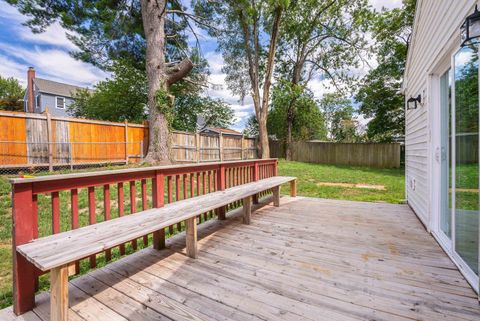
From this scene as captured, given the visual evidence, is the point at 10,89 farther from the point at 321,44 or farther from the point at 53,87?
the point at 321,44

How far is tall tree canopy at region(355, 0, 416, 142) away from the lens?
12.6 metres

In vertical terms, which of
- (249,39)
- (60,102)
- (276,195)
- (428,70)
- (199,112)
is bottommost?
(276,195)

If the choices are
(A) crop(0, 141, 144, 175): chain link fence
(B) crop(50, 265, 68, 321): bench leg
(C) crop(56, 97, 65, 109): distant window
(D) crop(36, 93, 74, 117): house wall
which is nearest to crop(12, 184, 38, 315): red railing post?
(B) crop(50, 265, 68, 321): bench leg

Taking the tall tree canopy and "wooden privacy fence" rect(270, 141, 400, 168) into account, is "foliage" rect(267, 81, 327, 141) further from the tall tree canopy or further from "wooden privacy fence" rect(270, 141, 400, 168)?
the tall tree canopy

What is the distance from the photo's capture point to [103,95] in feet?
50.9

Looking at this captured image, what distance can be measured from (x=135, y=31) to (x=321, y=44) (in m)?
10.7

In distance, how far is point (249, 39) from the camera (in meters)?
12.3

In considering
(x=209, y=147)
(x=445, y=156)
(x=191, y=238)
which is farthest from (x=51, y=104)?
(x=445, y=156)

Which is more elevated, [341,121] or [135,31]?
[135,31]

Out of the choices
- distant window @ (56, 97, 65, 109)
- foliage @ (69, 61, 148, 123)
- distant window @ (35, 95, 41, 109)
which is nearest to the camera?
foliage @ (69, 61, 148, 123)

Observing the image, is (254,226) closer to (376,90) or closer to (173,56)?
(173,56)

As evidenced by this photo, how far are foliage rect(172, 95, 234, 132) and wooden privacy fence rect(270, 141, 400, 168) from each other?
22.5ft

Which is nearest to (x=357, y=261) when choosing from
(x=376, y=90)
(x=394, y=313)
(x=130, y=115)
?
(x=394, y=313)

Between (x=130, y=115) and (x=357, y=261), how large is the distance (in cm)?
1692
